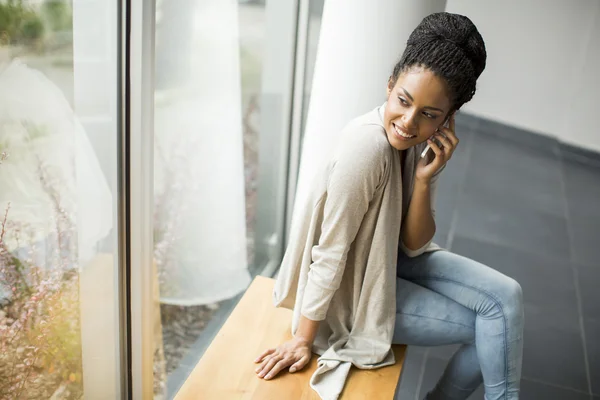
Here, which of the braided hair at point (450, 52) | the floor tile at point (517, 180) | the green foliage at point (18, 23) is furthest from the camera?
the floor tile at point (517, 180)

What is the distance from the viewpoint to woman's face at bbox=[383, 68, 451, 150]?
1457mm

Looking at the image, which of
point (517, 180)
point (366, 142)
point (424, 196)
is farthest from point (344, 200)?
point (517, 180)

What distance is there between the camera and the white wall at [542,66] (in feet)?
18.0

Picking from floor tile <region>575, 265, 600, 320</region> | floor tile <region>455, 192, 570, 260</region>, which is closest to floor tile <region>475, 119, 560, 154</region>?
floor tile <region>455, 192, 570, 260</region>

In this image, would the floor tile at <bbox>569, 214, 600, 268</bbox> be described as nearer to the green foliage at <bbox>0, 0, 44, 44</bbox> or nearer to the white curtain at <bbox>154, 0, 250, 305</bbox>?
the white curtain at <bbox>154, 0, 250, 305</bbox>

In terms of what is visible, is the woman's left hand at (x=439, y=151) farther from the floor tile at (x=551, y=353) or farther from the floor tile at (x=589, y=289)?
the floor tile at (x=589, y=289)

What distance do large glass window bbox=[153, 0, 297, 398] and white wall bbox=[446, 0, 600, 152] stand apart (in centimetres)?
345

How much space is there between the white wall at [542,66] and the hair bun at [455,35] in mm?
4186

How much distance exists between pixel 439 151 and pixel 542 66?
179 inches

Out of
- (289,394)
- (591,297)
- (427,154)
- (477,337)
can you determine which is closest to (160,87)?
(427,154)

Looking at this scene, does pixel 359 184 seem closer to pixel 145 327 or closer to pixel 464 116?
pixel 145 327

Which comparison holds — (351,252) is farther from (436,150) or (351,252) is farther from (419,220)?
(436,150)

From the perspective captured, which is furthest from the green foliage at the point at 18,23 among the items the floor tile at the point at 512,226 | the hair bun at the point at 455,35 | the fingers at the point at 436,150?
the floor tile at the point at 512,226

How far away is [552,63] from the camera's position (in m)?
5.62
